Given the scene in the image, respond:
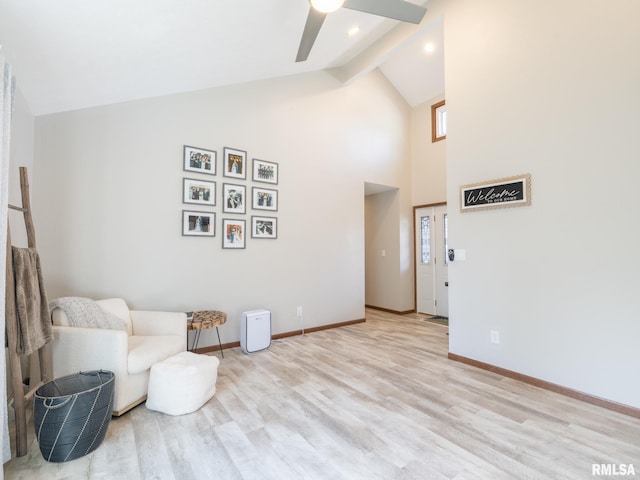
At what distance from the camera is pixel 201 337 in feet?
11.4

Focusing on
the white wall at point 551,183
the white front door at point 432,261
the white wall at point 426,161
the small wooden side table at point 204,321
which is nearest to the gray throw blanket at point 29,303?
the small wooden side table at point 204,321

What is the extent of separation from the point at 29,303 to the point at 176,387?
1.05m

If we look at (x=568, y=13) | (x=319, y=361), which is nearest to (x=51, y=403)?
(x=319, y=361)

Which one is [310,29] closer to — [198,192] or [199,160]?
[199,160]

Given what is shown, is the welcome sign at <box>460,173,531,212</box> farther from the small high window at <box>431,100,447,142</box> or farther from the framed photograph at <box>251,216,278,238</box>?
the small high window at <box>431,100,447,142</box>

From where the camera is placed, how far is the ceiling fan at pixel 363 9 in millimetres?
2217

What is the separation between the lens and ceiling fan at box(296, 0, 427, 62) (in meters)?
2.22

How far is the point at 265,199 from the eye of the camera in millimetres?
3984

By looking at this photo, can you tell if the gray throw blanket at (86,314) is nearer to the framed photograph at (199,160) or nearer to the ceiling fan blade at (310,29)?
the framed photograph at (199,160)

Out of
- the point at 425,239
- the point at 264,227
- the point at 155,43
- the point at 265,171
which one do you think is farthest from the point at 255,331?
the point at 425,239

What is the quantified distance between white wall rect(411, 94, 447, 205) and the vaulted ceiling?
1974 millimetres

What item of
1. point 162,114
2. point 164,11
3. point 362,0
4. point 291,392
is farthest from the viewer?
point 162,114

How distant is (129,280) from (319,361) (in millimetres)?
2145

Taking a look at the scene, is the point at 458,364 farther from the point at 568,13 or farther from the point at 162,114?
the point at 162,114
